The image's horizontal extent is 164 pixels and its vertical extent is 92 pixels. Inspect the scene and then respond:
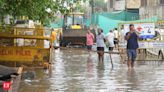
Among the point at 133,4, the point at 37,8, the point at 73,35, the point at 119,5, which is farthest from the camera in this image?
the point at 119,5

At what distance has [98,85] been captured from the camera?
14.5 metres

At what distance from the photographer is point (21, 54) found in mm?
18125

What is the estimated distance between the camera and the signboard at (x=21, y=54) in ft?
59.2

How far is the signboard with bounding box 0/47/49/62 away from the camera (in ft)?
59.2

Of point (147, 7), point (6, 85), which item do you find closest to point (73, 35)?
point (147, 7)

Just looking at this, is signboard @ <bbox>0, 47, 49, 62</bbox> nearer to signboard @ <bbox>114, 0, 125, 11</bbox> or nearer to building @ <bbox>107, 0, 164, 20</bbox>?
building @ <bbox>107, 0, 164, 20</bbox>

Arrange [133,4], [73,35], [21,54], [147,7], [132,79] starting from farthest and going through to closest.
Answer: [133,4] → [147,7] → [73,35] → [21,54] → [132,79]

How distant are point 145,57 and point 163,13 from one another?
2815 centimetres

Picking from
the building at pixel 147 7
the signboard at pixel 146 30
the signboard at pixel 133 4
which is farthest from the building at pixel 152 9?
the signboard at pixel 146 30

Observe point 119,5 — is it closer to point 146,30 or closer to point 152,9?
point 152,9

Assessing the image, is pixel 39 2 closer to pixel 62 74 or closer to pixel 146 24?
pixel 62 74

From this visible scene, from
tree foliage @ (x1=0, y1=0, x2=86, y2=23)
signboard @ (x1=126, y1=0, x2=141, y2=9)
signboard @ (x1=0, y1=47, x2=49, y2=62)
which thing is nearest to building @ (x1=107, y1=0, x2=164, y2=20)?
signboard @ (x1=126, y1=0, x2=141, y2=9)

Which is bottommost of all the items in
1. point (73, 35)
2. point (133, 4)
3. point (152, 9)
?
point (73, 35)

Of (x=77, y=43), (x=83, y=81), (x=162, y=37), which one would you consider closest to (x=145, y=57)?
(x=162, y=37)
